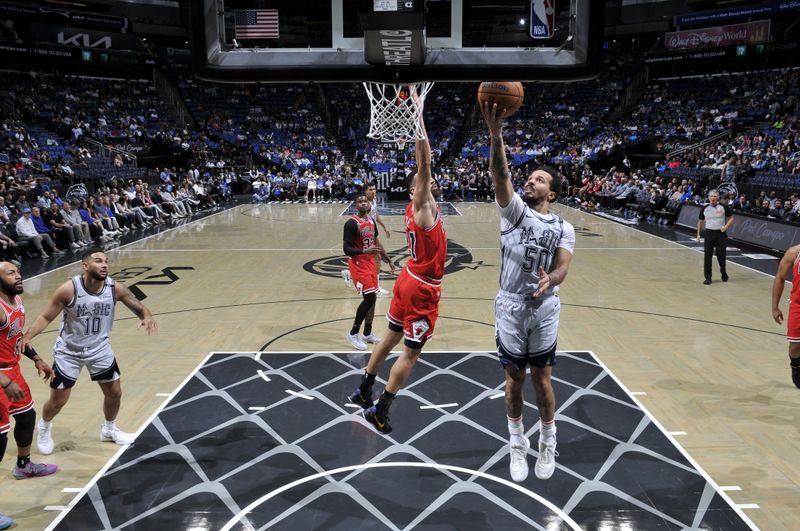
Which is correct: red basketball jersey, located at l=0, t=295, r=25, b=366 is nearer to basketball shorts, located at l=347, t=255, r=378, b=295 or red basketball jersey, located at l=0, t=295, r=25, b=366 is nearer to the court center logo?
basketball shorts, located at l=347, t=255, r=378, b=295

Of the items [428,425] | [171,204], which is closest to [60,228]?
[171,204]

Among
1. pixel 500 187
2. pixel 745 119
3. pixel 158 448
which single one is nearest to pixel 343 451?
pixel 158 448

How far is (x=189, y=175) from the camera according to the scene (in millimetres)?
25812

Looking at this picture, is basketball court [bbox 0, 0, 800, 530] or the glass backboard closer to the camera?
the glass backboard

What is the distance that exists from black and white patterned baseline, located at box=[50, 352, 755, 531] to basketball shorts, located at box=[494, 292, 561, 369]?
949 millimetres

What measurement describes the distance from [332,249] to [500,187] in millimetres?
11100

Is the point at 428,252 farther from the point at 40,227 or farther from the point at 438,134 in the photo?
the point at 438,134

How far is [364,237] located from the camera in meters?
7.46

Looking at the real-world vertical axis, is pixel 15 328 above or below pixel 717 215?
below

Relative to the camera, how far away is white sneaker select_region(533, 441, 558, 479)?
428cm

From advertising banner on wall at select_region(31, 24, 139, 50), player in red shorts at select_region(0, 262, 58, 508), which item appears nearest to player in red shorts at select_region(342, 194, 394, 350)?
player in red shorts at select_region(0, 262, 58, 508)

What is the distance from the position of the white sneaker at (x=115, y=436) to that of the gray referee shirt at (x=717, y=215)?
360 inches

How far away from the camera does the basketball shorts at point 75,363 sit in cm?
484

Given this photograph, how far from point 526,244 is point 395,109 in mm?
4231
